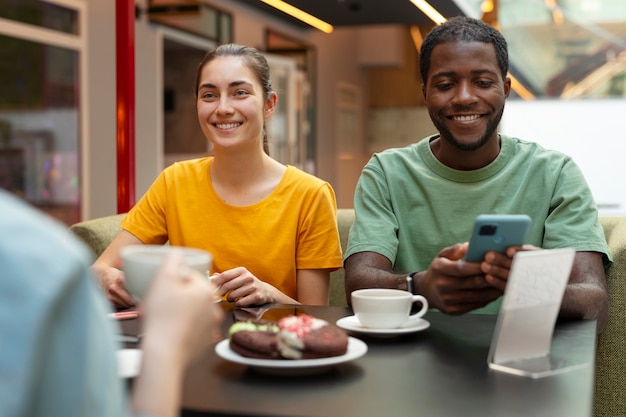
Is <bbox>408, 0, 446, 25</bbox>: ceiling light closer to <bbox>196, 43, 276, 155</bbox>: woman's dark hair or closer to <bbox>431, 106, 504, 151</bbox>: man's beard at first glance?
<bbox>196, 43, 276, 155</bbox>: woman's dark hair

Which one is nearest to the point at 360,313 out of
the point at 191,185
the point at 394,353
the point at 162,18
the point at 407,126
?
the point at 394,353

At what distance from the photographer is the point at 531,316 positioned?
1124 mm

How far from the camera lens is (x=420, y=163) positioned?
76.2 inches

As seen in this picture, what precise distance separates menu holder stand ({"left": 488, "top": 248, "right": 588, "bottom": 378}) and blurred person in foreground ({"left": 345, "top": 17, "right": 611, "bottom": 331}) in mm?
575

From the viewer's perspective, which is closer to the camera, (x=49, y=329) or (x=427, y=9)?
(x=49, y=329)

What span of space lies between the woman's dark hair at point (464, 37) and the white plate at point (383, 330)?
31.1 inches

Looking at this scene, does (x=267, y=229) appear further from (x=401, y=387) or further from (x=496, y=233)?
(x=401, y=387)

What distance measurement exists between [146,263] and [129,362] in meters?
0.22

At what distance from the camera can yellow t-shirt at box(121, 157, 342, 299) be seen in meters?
1.98

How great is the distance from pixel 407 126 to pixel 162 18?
7835 mm

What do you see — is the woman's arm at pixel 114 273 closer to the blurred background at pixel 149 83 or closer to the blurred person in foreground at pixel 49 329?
the blurred person in foreground at pixel 49 329

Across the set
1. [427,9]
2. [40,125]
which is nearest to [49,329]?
[427,9]

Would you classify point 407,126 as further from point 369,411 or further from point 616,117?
point 369,411

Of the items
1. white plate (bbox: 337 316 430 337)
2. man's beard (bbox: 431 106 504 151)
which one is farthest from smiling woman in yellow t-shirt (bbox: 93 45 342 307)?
white plate (bbox: 337 316 430 337)
